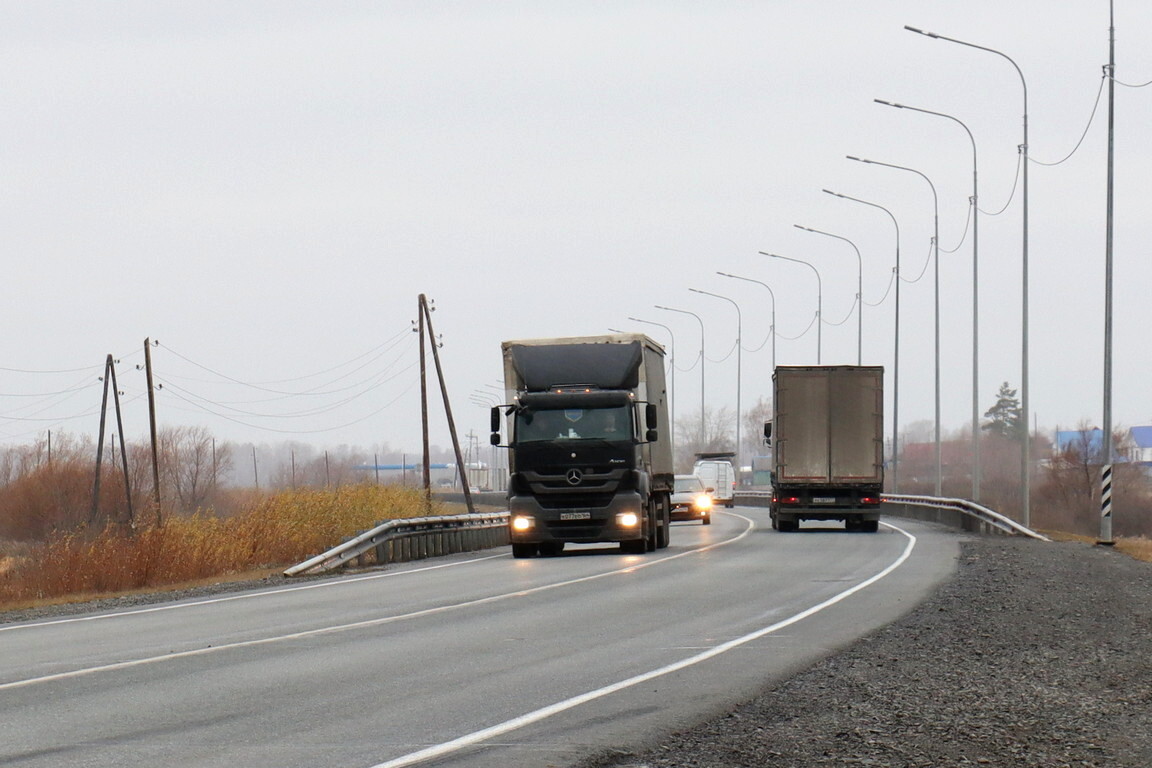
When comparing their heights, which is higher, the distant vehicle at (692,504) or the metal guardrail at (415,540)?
the metal guardrail at (415,540)

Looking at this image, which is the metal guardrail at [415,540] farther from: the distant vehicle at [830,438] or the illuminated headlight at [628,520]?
the distant vehicle at [830,438]

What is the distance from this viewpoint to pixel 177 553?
27219 millimetres

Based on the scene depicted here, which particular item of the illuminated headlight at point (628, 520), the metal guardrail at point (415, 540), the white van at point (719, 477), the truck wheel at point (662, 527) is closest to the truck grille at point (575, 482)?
the illuminated headlight at point (628, 520)

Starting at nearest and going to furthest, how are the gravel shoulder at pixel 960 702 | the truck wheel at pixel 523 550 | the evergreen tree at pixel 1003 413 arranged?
the gravel shoulder at pixel 960 702, the truck wheel at pixel 523 550, the evergreen tree at pixel 1003 413

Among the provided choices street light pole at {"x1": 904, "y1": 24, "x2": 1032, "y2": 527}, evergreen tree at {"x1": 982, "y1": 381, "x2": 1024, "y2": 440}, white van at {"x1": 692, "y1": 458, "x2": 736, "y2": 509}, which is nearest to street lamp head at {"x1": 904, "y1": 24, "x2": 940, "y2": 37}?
street light pole at {"x1": 904, "y1": 24, "x2": 1032, "y2": 527}

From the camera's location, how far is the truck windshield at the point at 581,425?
2831 centimetres

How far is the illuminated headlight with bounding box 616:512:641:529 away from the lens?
93.8 feet

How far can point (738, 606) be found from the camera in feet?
58.7

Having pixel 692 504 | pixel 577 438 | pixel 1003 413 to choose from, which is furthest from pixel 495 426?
pixel 1003 413

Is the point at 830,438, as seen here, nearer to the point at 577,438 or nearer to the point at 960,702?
the point at 577,438

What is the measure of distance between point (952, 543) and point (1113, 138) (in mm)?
9423

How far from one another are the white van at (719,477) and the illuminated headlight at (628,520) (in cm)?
4463

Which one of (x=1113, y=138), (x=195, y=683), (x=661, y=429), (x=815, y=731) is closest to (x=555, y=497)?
(x=661, y=429)

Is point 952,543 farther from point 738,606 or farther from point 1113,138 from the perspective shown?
point 738,606
